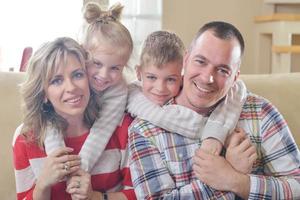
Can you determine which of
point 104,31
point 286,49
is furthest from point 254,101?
point 286,49

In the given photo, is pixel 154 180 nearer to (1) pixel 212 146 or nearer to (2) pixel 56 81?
(1) pixel 212 146

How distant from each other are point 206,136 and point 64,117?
0.43 metres

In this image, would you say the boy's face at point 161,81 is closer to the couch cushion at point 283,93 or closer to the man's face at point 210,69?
the man's face at point 210,69

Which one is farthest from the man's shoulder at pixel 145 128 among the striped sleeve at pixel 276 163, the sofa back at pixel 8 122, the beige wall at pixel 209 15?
the beige wall at pixel 209 15

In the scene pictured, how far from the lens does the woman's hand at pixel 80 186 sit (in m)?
1.39

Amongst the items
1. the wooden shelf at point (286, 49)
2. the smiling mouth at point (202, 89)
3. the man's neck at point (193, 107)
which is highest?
the wooden shelf at point (286, 49)

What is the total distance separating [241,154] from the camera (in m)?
1.45

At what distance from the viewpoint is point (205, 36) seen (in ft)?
4.94

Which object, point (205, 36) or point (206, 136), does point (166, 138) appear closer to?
point (206, 136)

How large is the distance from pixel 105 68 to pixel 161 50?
19 cm

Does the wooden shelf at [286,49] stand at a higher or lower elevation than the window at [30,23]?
lower

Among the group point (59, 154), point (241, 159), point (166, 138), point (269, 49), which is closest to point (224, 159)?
point (241, 159)

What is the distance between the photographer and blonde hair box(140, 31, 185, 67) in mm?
1529

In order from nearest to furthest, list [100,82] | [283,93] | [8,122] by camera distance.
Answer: [100,82], [8,122], [283,93]
